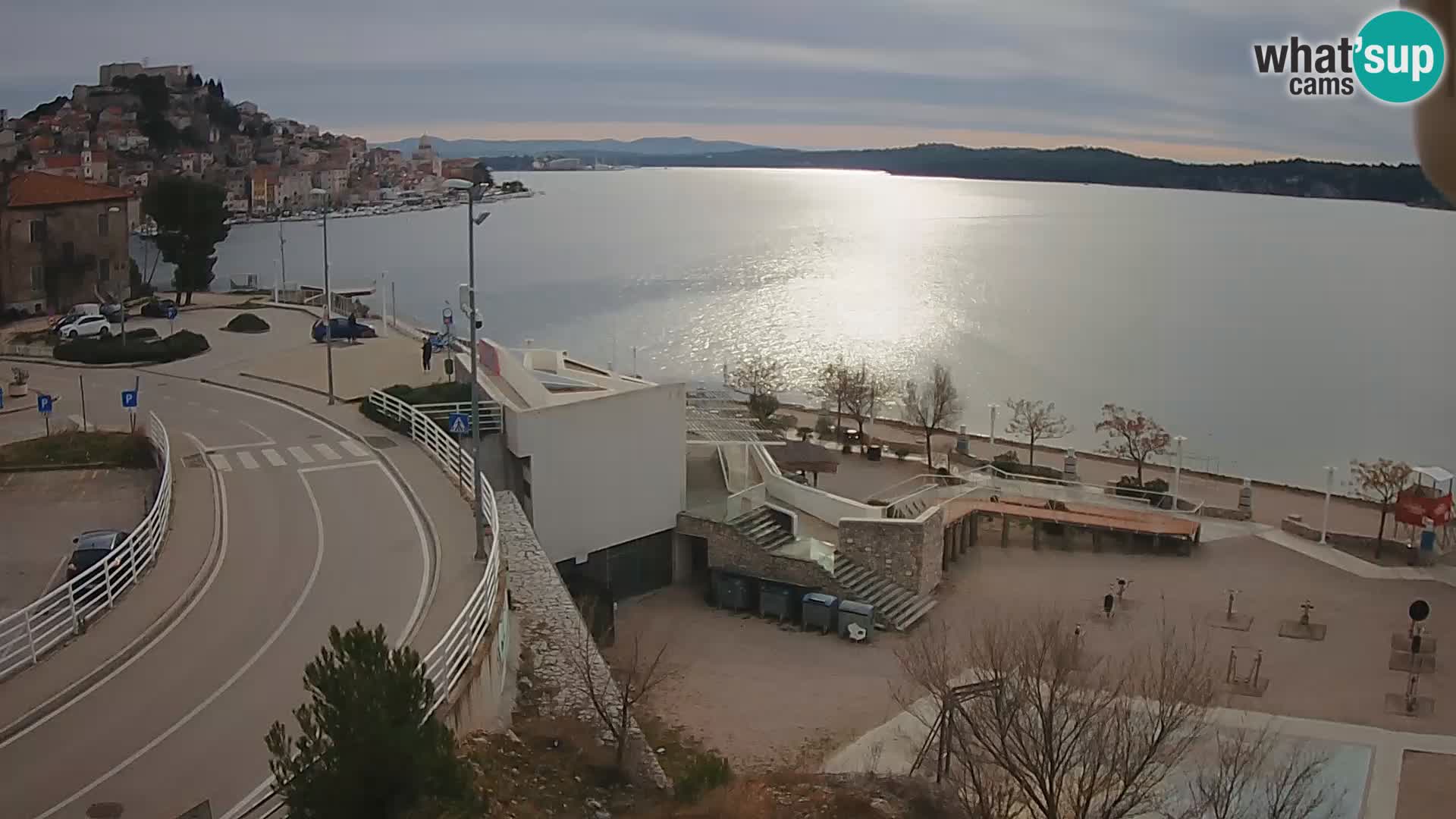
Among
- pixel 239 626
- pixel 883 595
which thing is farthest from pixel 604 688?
pixel 883 595

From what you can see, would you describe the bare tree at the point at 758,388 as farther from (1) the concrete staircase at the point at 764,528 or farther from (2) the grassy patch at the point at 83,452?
(2) the grassy patch at the point at 83,452

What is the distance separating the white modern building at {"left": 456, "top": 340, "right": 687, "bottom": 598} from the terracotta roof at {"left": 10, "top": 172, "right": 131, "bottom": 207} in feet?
94.9

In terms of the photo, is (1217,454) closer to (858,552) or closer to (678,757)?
(858,552)

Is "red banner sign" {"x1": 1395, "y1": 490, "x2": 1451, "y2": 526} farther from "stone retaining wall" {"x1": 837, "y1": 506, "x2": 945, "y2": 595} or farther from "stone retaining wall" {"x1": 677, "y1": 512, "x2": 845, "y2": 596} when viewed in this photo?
"stone retaining wall" {"x1": 677, "y1": 512, "x2": 845, "y2": 596}

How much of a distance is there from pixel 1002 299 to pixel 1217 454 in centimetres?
5484

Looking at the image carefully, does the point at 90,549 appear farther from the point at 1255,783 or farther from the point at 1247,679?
the point at 1247,679

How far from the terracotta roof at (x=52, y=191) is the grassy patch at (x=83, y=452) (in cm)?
2466

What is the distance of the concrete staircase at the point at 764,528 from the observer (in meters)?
24.9

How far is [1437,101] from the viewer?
2471 mm

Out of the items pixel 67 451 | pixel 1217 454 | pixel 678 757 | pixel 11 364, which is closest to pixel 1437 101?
pixel 678 757

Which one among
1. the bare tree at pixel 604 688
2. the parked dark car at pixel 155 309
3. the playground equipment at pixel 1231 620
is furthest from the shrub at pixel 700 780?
the parked dark car at pixel 155 309

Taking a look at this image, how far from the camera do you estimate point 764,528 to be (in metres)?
25.5

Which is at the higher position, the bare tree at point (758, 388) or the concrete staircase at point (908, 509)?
the concrete staircase at point (908, 509)

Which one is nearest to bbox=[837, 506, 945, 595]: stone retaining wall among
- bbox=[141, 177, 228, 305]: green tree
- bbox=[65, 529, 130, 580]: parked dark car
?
bbox=[65, 529, 130, 580]: parked dark car
